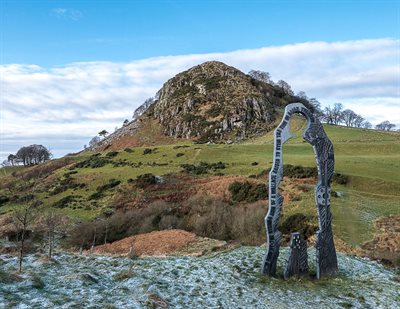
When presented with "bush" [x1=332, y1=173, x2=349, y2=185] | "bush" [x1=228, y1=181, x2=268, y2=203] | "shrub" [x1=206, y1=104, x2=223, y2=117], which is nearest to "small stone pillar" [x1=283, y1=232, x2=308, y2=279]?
"bush" [x1=228, y1=181, x2=268, y2=203]

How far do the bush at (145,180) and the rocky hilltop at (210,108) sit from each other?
2330 inches

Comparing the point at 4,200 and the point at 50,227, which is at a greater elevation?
the point at 50,227

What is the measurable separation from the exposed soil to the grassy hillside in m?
8.29

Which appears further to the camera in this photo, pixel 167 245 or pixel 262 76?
pixel 262 76

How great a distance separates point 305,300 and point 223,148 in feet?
221

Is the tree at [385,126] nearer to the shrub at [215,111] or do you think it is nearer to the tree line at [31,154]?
the shrub at [215,111]

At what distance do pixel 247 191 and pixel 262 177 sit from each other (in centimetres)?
779

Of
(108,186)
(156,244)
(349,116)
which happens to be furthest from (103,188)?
(349,116)

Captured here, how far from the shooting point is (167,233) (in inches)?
1248

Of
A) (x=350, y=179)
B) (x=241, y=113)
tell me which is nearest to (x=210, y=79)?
(x=241, y=113)

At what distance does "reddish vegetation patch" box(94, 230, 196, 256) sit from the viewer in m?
27.0

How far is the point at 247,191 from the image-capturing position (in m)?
46.2

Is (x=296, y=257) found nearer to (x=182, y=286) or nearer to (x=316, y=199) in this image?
(x=316, y=199)

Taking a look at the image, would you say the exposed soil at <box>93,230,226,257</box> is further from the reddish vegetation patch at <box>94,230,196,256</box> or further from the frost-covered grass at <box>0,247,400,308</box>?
the frost-covered grass at <box>0,247,400,308</box>
